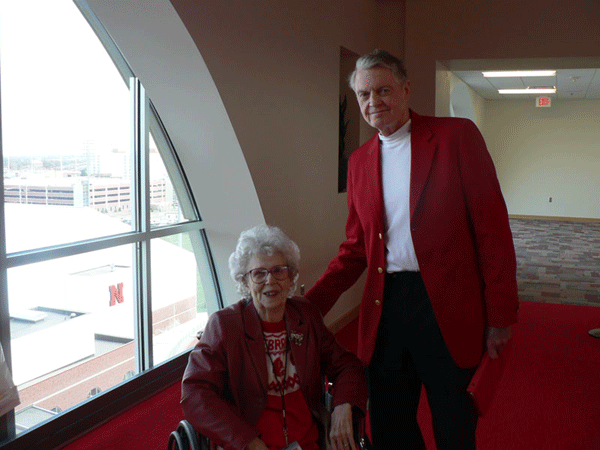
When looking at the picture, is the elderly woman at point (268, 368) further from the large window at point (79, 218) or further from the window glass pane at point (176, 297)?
the window glass pane at point (176, 297)

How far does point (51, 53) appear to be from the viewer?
126 inches

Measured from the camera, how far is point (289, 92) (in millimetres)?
4137

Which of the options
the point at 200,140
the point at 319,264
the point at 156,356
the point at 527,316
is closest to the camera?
the point at 200,140

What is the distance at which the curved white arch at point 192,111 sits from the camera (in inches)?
123

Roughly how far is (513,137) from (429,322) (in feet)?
50.1

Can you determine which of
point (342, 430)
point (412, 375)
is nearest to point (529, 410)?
point (412, 375)

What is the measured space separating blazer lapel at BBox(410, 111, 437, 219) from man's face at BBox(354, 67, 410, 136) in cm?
11

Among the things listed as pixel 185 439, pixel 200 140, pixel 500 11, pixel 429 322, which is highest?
pixel 500 11

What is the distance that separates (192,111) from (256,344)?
2.05 metres

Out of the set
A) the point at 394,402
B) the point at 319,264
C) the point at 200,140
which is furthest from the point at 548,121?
the point at 394,402

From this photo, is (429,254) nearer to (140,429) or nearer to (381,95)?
(381,95)

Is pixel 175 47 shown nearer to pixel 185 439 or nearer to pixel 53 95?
pixel 53 95

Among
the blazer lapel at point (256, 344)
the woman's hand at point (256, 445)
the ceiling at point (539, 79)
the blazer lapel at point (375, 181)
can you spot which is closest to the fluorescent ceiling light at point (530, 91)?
the ceiling at point (539, 79)

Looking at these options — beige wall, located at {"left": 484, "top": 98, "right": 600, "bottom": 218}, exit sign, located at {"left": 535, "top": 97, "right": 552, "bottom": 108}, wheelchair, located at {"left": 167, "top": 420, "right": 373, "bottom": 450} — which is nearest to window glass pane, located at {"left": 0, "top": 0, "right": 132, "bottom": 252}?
wheelchair, located at {"left": 167, "top": 420, "right": 373, "bottom": 450}
